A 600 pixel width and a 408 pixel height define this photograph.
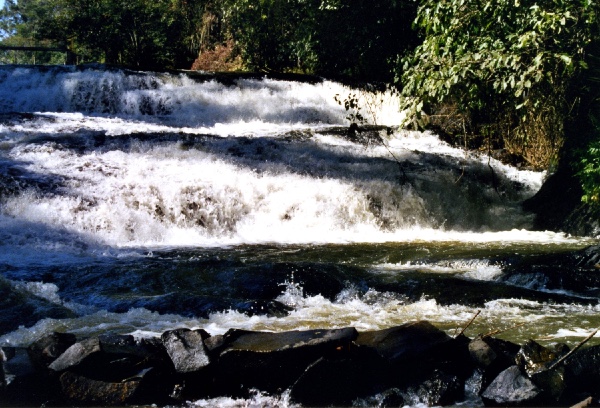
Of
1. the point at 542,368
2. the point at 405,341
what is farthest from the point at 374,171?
the point at 542,368

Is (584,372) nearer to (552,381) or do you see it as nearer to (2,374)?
(552,381)

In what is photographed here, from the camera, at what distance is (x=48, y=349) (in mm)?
4535

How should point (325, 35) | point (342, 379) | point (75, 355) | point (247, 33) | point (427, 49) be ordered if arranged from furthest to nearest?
point (247, 33) → point (325, 35) → point (427, 49) → point (75, 355) → point (342, 379)

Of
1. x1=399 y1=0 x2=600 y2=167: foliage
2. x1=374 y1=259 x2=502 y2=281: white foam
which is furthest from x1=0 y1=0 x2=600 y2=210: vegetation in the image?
x1=374 y1=259 x2=502 y2=281: white foam

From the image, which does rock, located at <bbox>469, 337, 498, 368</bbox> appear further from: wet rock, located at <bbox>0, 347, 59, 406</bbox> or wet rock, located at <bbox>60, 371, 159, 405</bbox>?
wet rock, located at <bbox>0, 347, 59, 406</bbox>

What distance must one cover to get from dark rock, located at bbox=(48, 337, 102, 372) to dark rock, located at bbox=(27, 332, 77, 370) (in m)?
0.13

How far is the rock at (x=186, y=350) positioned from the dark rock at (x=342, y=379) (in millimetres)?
629

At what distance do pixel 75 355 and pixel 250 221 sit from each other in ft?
22.4

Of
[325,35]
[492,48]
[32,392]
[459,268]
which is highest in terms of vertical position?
[325,35]

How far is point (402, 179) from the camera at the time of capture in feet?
40.1

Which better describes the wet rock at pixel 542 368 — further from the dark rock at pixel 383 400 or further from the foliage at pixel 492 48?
the foliage at pixel 492 48

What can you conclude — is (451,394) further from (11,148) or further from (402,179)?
(11,148)

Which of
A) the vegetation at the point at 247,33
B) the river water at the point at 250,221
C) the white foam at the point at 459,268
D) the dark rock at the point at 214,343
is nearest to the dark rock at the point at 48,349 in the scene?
the river water at the point at 250,221

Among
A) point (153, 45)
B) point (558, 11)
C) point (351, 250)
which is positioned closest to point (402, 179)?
point (351, 250)
